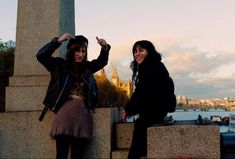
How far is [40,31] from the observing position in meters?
6.37

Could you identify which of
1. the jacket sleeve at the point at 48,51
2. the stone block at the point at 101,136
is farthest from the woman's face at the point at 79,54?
the stone block at the point at 101,136

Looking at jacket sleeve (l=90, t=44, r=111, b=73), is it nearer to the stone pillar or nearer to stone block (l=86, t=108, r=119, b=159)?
stone block (l=86, t=108, r=119, b=159)

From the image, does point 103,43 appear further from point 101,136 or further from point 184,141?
point 184,141

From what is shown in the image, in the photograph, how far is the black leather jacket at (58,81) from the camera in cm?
466

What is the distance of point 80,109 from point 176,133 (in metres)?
1.24

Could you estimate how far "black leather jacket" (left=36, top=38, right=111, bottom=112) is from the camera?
15.3 feet

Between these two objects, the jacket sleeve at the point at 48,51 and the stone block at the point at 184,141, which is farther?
the jacket sleeve at the point at 48,51

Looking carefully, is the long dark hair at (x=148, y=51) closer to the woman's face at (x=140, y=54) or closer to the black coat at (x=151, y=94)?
the woman's face at (x=140, y=54)

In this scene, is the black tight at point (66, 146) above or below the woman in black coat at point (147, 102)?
A: below

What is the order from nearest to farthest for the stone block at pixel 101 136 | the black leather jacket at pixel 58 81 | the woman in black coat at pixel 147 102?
the woman in black coat at pixel 147 102, the black leather jacket at pixel 58 81, the stone block at pixel 101 136

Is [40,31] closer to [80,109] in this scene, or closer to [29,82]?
[29,82]

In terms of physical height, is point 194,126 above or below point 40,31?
below

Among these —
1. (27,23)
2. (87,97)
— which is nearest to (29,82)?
(27,23)

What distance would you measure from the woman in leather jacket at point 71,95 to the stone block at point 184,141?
0.87m
